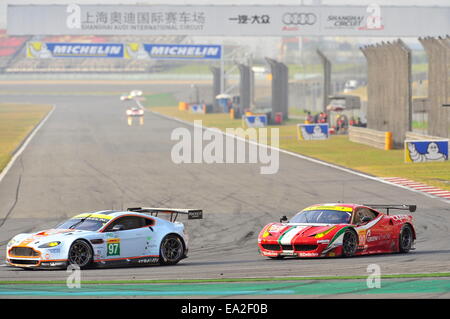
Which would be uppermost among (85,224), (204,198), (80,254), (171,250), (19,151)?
(85,224)

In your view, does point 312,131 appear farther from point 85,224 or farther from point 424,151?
point 85,224

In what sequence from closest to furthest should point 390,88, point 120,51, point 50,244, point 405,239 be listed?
point 50,244 < point 405,239 < point 390,88 < point 120,51

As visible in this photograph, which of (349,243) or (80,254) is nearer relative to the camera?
(80,254)

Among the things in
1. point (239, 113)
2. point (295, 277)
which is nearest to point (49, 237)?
point (295, 277)

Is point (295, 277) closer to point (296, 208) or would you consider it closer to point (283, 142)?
point (296, 208)

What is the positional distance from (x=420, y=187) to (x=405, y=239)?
13.0 metres

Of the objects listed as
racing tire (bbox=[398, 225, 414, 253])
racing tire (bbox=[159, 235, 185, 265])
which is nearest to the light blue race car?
racing tire (bbox=[159, 235, 185, 265])

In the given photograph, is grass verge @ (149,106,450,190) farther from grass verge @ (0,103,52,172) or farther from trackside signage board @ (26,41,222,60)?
trackside signage board @ (26,41,222,60)

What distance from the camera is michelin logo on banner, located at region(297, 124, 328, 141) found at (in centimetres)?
5811

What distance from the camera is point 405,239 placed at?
60.4 feet

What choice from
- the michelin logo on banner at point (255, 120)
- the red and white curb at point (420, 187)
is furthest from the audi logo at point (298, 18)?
the red and white curb at point (420, 187)

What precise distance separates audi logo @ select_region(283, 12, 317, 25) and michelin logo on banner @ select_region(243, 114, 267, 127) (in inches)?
365

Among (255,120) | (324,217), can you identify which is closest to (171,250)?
(324,217)

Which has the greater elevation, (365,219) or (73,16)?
(73,16)
